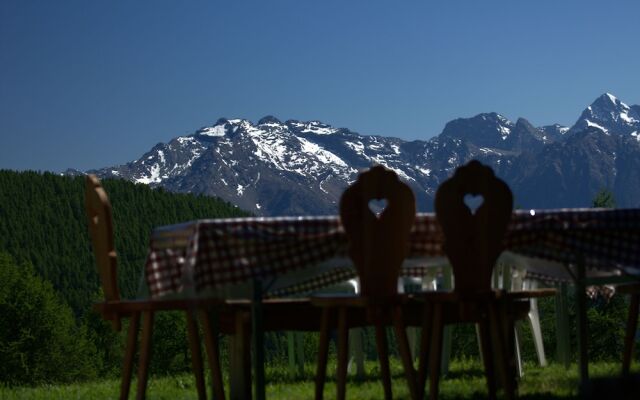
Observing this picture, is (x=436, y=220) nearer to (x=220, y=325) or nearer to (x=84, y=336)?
(x=220, y=325)

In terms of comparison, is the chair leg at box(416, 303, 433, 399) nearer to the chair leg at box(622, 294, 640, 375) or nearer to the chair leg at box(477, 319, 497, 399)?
the chair leg at box(477, 319, 497, 399)

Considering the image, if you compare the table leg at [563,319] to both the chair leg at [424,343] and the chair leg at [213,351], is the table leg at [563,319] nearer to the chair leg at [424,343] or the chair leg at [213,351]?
the chair leg at [424,343]

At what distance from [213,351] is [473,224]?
4.67ft

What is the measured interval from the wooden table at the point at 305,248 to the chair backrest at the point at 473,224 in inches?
13.9

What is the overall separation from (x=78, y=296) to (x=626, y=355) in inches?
3748

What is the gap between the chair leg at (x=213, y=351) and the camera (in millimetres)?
5270

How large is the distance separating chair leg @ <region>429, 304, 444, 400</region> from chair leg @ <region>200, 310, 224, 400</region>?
1.05m

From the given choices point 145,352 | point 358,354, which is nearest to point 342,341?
point 145,352

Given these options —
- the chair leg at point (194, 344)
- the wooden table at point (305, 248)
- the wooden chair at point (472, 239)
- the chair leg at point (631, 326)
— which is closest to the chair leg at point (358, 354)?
the chair leg at point (631, 326)

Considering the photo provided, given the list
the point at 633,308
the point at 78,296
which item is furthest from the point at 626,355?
the point at 78,296

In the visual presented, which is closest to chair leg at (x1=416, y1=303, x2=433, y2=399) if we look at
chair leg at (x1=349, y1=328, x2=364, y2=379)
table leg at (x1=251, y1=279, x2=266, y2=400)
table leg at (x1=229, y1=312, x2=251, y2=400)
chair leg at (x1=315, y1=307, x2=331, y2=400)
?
chair leg at (x1=315, y1=307, x2=331, y2=400)

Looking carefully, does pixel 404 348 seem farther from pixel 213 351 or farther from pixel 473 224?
pixel 213 351

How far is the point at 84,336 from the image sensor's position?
64438 mm

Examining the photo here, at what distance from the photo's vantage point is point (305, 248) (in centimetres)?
510
